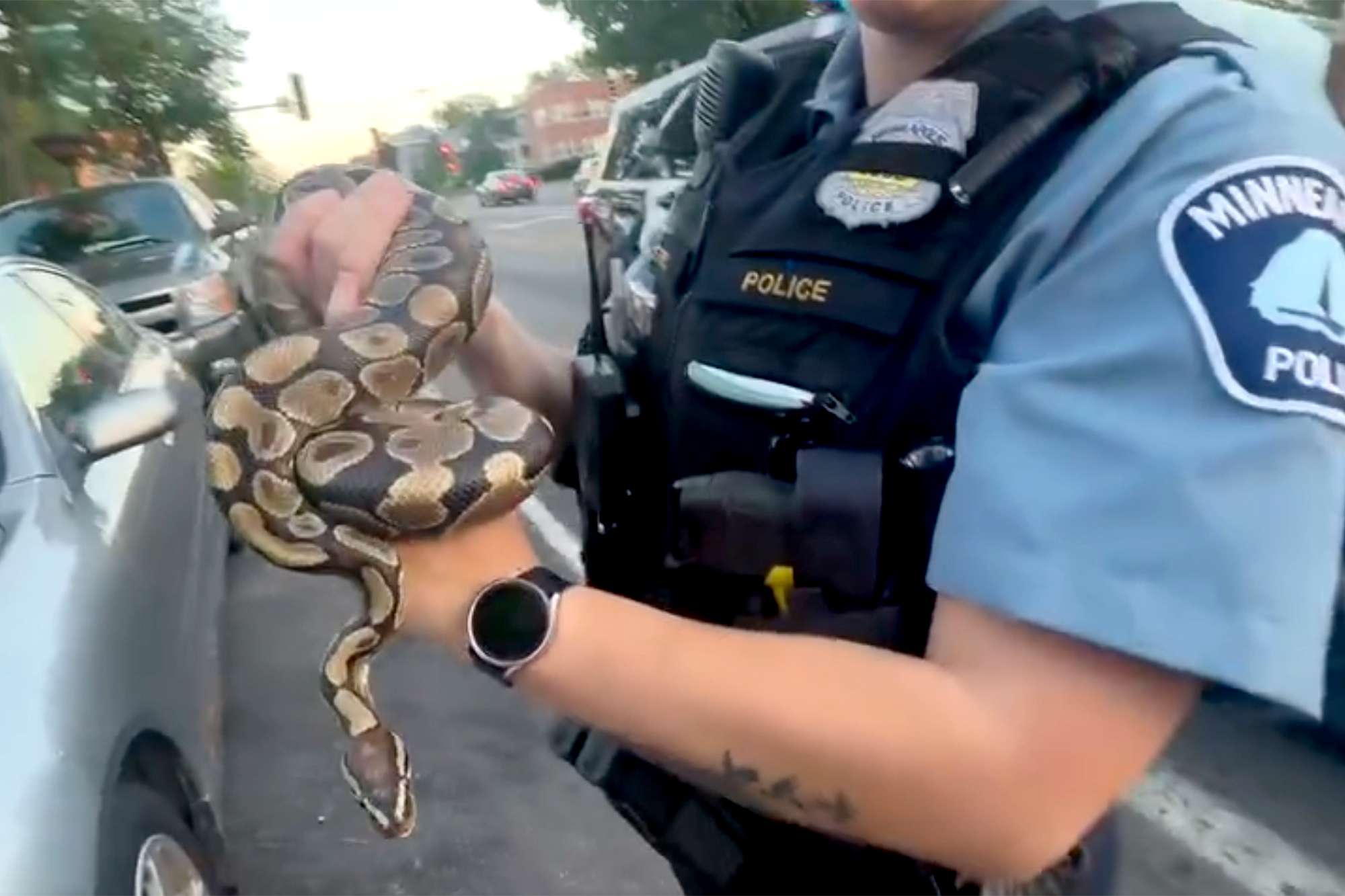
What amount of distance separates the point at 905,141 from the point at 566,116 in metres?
20.3

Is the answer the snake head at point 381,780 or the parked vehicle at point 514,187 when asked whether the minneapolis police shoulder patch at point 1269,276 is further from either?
the parked vehicle at point 514,187

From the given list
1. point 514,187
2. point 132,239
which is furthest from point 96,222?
point 514,187

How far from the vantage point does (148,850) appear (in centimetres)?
259

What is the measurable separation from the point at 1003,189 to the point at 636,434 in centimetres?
59

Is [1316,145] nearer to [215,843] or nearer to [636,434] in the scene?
[636,434]

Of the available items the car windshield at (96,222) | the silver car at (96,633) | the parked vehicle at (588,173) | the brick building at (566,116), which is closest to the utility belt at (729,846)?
the silver car at (96,633)

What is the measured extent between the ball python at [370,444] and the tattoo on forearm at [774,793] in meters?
0.34

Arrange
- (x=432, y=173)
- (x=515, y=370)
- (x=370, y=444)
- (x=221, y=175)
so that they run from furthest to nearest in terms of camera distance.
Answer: (x=221, y=175) < (x=432, y=173) < (x=515, y=370) < (x=370, y=444)

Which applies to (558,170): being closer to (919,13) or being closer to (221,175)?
(221,175)

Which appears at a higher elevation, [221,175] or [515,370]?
[515,370]

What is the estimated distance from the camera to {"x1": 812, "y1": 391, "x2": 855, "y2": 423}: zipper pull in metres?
1.32

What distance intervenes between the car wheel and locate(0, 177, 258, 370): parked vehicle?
625cm

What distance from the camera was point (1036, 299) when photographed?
116 centimetres

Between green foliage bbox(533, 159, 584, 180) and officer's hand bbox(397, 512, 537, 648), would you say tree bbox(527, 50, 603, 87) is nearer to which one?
officer's hand bbox(397, 512, 537, 648)
